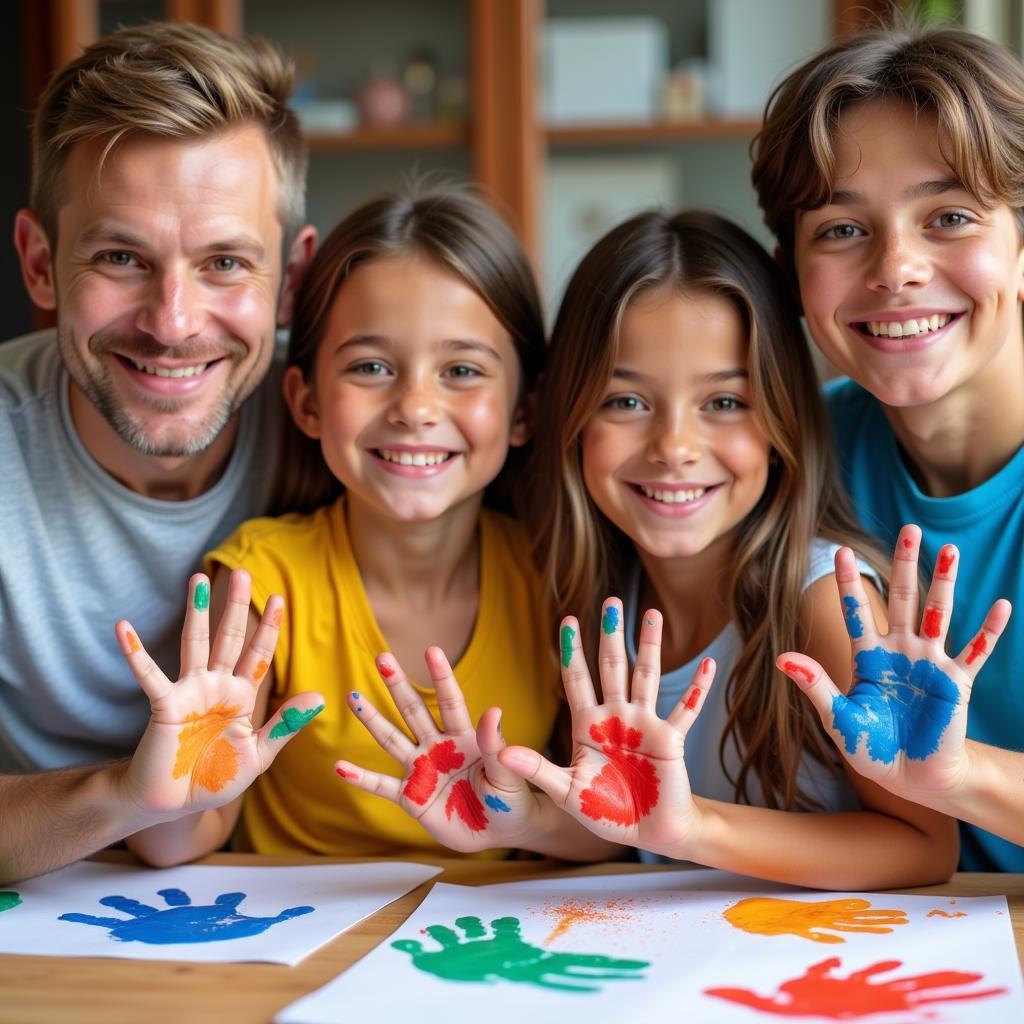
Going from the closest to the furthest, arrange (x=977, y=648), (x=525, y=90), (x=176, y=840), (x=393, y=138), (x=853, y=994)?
(x=853, y=994)
(x=977, y=648)
(x=176, y=840)
(x=525, y=90)
(x=393, y=138)

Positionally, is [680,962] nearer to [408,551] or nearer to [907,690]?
[907,690]

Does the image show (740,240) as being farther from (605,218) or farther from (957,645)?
(605,218)

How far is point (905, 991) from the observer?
958mm

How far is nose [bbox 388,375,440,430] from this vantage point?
143 centimetres

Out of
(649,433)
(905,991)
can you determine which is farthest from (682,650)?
(905,991)

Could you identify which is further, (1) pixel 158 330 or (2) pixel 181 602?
(2) pixel 181 602

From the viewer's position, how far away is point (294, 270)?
5.49 ft

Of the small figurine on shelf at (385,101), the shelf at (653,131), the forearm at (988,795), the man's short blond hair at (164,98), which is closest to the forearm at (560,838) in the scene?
the forearm at (988,795)

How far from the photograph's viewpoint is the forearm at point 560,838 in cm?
127

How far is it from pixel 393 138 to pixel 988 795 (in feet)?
8.82

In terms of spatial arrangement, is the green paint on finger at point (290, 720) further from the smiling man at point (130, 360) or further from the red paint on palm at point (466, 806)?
the smiling man at point (130, 360)

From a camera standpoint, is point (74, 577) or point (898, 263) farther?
point (74, 577)

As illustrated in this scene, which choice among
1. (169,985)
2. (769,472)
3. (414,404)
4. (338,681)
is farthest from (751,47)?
(169,985)

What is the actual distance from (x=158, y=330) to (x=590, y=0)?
2.24 m
